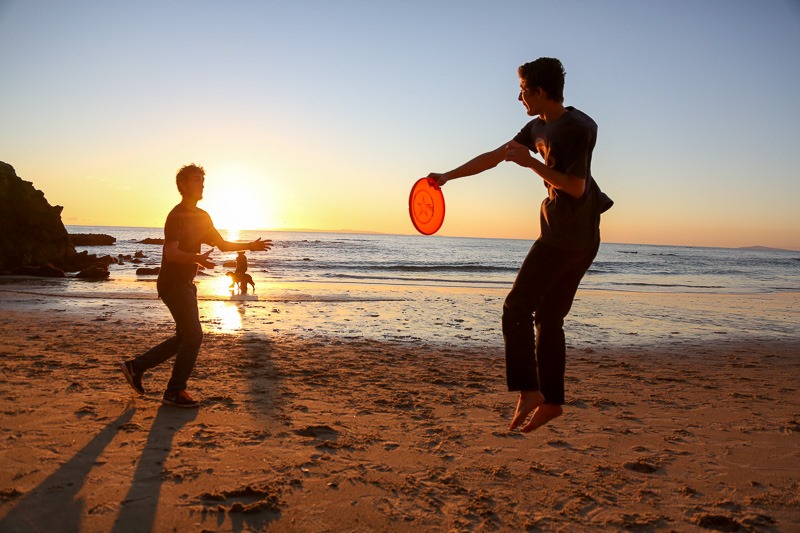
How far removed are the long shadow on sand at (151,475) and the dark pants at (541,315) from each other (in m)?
2.54

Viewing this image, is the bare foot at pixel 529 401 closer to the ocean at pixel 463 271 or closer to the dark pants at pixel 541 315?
the dark pants at pixel 541 315

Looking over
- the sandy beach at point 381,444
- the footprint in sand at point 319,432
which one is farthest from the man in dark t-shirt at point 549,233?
the footprint in sand at point 319,432

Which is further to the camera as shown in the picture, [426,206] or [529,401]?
[426,206]

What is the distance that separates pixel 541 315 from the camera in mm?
4172

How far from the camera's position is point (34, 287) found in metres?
19.4

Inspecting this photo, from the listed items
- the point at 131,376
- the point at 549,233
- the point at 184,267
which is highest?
the point at 549,233

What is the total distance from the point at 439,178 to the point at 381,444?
238cm

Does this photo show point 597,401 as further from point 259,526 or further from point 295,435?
point 259,526

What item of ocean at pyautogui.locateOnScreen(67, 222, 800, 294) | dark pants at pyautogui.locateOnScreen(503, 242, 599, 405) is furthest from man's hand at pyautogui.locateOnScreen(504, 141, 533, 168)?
ocean at pyautogui.locateOnScreen(67, 222, 800, 294)

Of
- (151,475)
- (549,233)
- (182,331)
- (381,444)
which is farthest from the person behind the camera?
(182,331)

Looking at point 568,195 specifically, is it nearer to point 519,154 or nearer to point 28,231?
point 519,154

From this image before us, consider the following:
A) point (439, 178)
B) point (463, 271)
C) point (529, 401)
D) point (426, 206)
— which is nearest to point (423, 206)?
point (426, 206)

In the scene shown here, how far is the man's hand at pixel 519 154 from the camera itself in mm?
3723

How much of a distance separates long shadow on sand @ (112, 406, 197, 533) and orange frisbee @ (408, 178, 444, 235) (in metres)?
2.78
